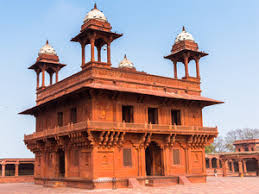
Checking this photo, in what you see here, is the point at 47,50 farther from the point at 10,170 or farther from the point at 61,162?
the point at 10,170

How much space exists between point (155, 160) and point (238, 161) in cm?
2119

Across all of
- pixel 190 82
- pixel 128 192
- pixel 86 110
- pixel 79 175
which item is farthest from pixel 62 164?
pixel 190 82

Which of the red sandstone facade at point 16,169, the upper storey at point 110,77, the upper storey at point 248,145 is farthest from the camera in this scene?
the upper storey at point 248,145

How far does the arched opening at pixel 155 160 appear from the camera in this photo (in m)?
29.3

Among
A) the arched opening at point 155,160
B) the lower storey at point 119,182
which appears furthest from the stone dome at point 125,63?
the lower storey at point 119,182

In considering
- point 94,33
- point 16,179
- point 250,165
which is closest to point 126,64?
point 94,33

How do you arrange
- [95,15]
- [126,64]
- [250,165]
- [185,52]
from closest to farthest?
1. [95,15]
2. [185,52]
3. [126,64]
4. [250,165]

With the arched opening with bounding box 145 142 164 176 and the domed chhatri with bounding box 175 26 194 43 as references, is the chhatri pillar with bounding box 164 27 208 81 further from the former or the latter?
the arched opening with bounding box 145 142 164 176

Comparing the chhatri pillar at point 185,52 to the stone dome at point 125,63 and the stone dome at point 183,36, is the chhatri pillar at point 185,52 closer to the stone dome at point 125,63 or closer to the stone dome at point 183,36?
the stone dome at point 183,36

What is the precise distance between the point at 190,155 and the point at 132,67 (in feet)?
52.9

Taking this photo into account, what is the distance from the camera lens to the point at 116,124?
25250 mm

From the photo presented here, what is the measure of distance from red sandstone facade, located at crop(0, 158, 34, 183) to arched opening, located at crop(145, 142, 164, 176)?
17.0m

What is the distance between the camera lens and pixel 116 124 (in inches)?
994

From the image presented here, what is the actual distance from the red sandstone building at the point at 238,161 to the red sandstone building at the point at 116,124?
1262 centimetres
